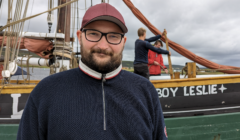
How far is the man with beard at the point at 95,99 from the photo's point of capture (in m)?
0.87

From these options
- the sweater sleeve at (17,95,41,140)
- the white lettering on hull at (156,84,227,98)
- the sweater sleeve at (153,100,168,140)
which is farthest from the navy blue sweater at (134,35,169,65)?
the sweater sleeve at (17,95,41,140)

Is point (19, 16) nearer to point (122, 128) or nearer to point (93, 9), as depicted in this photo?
point (93, 9)

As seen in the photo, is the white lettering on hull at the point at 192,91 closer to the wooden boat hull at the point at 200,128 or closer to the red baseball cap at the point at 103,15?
the wooden boat hull at the point at 200,128

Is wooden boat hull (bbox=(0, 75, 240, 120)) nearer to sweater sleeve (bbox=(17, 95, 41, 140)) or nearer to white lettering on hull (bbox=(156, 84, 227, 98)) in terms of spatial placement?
white lettering on hull (bbox=(156, 84, 227, 98))

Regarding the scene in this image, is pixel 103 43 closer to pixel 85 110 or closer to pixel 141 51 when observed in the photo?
pixel 85 110

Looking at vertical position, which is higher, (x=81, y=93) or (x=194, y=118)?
(x=81, y=93)

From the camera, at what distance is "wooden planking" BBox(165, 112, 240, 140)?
11.8ft

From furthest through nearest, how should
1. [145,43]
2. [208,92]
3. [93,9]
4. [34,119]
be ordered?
[208,92], [145,43], [93,9], [34,119]

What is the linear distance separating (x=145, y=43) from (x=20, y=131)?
303 cm

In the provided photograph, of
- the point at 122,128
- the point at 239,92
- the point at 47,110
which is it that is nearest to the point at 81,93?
the point at 47,110

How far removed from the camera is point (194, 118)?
418cm

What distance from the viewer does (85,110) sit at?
91 centimetres

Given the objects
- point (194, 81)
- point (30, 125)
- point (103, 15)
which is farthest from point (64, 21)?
point (30, 125)

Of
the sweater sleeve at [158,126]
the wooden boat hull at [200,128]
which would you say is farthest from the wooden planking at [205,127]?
the sweater sleeve at [158,126]
